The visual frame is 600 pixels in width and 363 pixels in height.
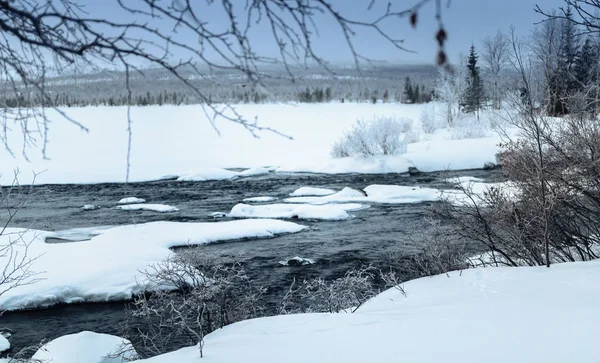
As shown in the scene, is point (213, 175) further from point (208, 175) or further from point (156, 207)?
point (156, 207)

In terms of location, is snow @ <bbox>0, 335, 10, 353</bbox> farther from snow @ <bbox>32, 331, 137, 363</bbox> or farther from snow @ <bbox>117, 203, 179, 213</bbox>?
snow @ <bbox>117, 203, 179, 213</bbox>

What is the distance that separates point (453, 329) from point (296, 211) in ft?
47.0

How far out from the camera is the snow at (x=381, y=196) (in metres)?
22.4

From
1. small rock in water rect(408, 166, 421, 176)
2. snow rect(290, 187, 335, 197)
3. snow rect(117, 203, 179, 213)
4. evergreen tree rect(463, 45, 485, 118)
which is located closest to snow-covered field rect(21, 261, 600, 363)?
snow rect(117, 203, 179, 213)

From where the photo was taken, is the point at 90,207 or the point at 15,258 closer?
the point at 15,258

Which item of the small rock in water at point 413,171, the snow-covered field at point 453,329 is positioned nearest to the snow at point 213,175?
the small rock in water at point 413,171

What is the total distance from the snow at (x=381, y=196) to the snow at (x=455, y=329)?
1392 cm

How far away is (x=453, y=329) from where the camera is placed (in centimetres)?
589

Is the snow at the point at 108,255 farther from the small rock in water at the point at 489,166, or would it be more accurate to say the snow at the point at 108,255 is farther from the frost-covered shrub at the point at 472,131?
the frost-covered shrub at the point at 472,131

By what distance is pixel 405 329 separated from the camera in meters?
6.16

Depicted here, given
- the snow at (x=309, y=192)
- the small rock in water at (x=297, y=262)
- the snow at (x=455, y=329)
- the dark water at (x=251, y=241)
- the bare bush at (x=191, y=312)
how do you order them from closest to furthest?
the snow at (x=455, y=329)
the bare bush at (x=191, y=312)
the dark water at (x=251, y=241)
the small rock in water at (x=297, y=262)
the snow at (x=309, y=192)

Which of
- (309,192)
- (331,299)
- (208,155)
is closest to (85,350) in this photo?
(331,299)

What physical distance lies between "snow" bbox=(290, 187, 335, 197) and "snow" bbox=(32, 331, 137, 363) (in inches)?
679

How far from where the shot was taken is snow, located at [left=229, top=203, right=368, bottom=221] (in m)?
19.4
